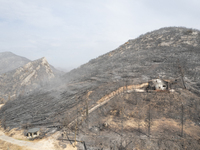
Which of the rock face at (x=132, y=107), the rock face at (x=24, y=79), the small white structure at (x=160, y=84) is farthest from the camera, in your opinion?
the rock face at (x=24, y=79)

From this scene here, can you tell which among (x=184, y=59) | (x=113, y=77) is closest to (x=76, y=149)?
(x=113, y=77)

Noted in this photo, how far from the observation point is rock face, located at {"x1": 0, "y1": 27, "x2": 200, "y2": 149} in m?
12.7

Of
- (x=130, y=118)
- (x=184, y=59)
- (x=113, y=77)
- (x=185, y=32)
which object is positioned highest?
(x=185, y=32)

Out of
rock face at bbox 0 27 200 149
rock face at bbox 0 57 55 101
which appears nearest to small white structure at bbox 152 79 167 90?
rock face at bbox 0 27 200 149

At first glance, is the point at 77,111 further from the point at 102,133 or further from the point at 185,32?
the point at 185,32

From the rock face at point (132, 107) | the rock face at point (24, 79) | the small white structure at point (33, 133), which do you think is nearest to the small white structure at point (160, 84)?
the rock face at point (132, 107)

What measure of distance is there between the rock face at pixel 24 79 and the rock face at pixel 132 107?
16576 mm

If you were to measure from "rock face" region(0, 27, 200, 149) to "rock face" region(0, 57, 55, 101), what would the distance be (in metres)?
16.6

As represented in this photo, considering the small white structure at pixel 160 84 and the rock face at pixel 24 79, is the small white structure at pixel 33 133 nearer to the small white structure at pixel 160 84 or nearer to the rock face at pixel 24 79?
the small white structure at pixel 160 84

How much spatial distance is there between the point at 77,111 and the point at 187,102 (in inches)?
578

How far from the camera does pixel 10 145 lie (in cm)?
A: 1341

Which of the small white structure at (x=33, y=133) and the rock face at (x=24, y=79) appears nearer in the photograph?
the small white structure at (x=33, y=133)

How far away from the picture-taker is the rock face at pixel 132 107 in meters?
12.7

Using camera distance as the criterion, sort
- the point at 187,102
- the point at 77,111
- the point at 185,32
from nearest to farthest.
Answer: the point at 187,102 → the point at 77,111 → the point at 185,32
